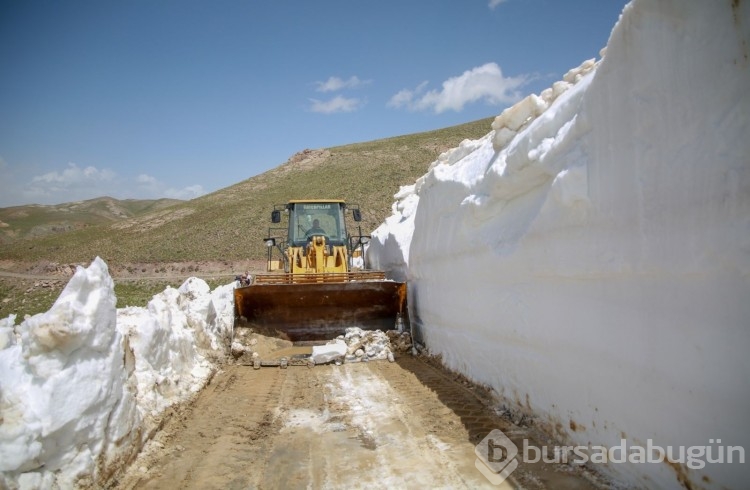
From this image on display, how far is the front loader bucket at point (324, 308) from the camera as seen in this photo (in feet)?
31.3

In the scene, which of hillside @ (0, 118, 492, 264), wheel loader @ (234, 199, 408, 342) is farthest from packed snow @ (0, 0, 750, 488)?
hillside @ (0, 118, 492, 264)

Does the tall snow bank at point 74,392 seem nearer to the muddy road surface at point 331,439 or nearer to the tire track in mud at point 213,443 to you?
the tire track in mud at point 213,443

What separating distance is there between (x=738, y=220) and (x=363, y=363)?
6.57 meters

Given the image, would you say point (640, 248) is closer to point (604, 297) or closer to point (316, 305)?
point (604, 297)

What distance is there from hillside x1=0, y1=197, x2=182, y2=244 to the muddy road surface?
7682 centimetres

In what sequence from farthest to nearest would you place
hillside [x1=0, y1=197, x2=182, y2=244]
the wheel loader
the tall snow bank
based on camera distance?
1. hillside [x1=0, y1=197, x2=182, y2=244]
2. the wheel loader
3. the tall snow bank

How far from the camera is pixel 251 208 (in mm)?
50750

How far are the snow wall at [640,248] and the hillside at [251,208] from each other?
115ft

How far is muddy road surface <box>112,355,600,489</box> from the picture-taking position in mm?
3744

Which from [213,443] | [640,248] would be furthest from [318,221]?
[640,248]

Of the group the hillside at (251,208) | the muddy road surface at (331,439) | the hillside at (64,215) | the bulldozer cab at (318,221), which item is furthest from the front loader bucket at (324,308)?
the hillside at (64,215)

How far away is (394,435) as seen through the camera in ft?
15.5

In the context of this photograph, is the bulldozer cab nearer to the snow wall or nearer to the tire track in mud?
the tire track in mud

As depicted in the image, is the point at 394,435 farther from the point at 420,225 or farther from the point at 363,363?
the point at 420,225
